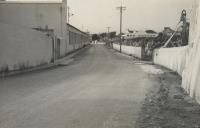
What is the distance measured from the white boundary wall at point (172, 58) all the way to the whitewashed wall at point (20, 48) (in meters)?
9.88

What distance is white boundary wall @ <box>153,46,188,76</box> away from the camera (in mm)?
22891

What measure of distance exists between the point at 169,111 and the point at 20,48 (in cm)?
1552

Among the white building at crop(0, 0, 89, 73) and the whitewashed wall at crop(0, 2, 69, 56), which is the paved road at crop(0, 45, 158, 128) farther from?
the whitewashed wall at crop(0, 2, 69, 56)

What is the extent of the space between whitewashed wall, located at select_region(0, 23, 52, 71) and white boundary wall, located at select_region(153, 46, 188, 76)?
32.4 ft

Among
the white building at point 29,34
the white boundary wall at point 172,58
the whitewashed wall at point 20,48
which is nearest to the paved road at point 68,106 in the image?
the whitewashed wall at point 20,48

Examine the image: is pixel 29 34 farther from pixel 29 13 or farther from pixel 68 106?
pixel 29 13

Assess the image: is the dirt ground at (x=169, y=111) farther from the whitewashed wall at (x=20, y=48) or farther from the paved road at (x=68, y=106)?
the whitewashed wall at (x=20, y=48)

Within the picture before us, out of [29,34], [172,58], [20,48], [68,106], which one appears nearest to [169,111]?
[68,106]

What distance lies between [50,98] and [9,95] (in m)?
1.59

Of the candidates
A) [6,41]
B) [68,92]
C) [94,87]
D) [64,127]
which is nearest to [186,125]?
[64,127]

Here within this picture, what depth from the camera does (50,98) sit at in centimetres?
1242

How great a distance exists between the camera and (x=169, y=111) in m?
10.6

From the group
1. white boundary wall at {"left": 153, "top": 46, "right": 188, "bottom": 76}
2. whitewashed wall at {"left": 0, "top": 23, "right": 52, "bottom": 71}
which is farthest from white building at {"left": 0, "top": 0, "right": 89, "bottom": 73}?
white boundary wall at {"left": 153, "top": 46, "right": 188, "bottom": 76}

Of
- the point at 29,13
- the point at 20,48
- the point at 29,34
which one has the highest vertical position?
the point at 29,13
